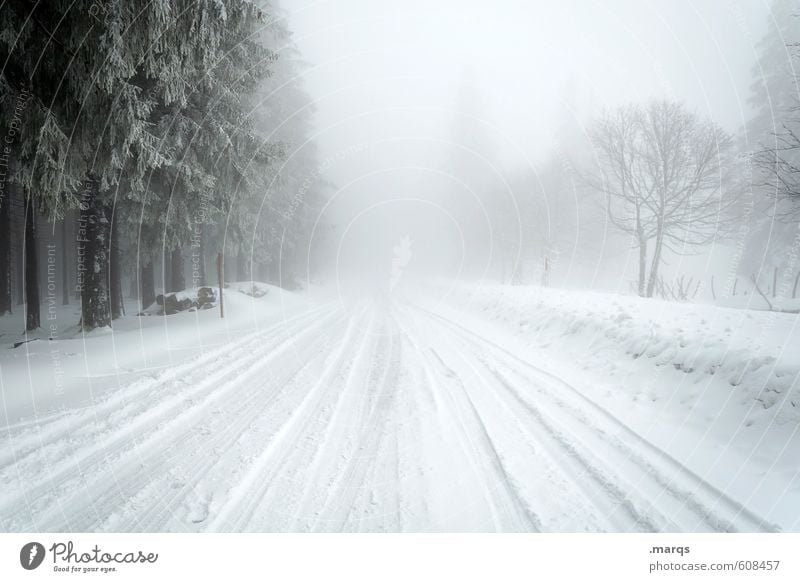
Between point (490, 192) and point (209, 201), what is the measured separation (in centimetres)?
2690

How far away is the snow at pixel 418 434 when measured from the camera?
2738 mm

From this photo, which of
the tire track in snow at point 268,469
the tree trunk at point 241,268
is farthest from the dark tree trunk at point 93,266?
the tree trunk at point 241,268

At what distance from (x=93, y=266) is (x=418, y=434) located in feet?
32.5

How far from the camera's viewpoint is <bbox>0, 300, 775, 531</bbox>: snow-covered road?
268 centimetres

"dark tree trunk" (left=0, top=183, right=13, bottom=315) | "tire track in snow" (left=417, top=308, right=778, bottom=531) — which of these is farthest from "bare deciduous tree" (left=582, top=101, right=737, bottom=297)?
"dark tree trunk" (left=0, top=183, right=13, bottom=315)

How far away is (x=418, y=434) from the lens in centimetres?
401

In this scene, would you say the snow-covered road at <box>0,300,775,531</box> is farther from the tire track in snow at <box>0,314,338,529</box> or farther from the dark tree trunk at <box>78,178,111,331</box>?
the dark tree trunk at <box>78,178,111,331</box>

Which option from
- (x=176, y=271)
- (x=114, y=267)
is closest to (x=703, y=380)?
(x=114, y=267)

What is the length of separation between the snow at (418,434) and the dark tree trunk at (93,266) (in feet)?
5.87

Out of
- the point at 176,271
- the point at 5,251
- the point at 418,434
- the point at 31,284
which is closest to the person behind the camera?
the point at 418,434

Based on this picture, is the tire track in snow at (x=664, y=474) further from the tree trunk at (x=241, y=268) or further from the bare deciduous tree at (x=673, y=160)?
the tree trunk at (x=241, y=268)

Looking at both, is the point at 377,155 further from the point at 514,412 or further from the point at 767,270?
the point at 514,412

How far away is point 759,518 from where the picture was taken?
2736 millimetres

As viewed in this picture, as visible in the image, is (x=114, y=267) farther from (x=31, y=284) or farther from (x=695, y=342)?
(x=695, y=342)
